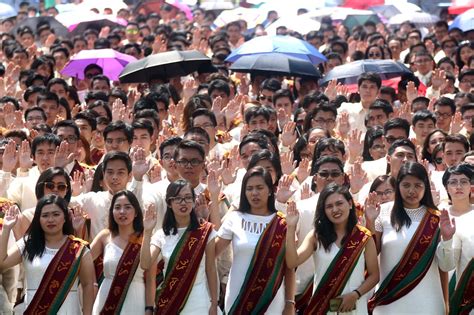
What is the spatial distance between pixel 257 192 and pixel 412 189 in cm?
93

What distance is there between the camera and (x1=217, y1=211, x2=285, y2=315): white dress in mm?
9766

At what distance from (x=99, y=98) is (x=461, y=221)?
5.28 metres

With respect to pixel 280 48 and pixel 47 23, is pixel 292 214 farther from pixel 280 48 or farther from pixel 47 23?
pixel 47 23

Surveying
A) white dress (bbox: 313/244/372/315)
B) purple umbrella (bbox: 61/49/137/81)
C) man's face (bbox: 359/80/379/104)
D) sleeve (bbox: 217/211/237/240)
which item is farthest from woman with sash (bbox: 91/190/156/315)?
purple umbrella (bbox: 61/49/137/81)

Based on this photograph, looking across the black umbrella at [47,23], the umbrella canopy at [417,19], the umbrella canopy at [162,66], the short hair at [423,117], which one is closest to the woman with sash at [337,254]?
the short hair at [423,117]

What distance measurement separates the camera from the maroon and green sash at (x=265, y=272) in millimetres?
9742

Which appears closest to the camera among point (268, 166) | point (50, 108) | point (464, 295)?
point (464, 295)

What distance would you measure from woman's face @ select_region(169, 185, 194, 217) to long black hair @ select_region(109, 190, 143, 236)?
22 centimetres

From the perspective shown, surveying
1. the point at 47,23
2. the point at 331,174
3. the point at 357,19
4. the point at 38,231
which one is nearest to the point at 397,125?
the point at 331,174

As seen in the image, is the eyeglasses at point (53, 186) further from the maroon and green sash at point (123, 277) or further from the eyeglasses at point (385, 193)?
the eyeglasses at point (385, 193)

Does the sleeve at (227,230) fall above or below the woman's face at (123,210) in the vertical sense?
below

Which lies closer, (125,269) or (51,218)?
(51,218)

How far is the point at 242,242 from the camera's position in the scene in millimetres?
9766

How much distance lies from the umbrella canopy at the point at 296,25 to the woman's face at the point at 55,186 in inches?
420
